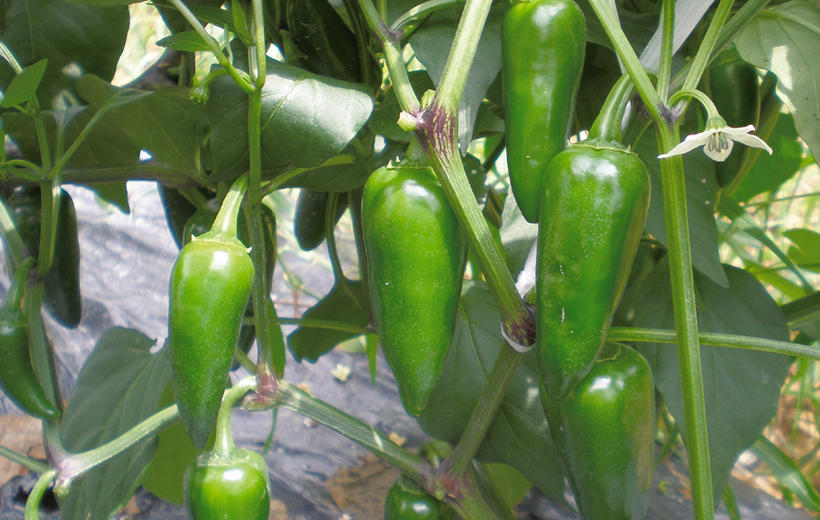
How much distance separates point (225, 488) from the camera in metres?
0.47

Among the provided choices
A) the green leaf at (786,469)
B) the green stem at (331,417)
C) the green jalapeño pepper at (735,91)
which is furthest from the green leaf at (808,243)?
the green stem at (331,417)

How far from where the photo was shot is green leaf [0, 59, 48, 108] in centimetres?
50

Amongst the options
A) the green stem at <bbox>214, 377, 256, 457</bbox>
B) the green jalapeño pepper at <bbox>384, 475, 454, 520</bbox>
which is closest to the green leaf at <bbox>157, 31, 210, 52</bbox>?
the green stem at <bbox>214, 377, 256, 457</bbox>

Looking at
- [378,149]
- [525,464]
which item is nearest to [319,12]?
[378,149]

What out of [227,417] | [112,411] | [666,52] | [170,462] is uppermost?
[666,52]

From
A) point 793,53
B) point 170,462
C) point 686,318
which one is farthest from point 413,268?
point 170,462

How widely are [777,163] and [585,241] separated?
24.2 inches

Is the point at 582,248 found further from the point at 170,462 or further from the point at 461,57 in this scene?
the point at 170,462

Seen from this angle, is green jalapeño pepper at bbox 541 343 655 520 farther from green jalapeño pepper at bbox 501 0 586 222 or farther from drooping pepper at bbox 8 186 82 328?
drooping pepper at bbox 8 186 82 328

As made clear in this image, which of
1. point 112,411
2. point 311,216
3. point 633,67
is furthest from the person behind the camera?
point 311,216

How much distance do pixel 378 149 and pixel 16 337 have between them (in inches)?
12.9

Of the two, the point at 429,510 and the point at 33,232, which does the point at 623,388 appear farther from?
the point at 33,232

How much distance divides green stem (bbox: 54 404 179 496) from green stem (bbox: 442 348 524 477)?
0.20 metres

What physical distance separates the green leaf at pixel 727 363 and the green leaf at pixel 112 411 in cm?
39
